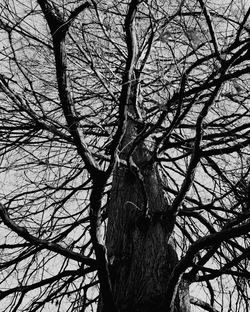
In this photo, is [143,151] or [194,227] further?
[194,227]

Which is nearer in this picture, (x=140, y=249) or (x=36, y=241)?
(x=36, y=241)

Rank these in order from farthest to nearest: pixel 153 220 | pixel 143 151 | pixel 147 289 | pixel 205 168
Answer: pixel 205 168 < pixel 143 151 < pixel 153 220 < pixel 147 289

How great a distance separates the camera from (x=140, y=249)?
8.18 ft

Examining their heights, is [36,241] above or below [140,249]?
below

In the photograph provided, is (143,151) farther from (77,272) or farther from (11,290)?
(11,290)

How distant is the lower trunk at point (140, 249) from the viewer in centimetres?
223

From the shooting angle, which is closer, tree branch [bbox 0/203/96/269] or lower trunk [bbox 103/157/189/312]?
tree branch [bbox 0/203/96/269]

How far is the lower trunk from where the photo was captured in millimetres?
2230

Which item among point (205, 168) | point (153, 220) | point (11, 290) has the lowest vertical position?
point (11, 290)

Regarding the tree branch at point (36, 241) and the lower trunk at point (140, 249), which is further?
the lower trunk at point (140, 249)

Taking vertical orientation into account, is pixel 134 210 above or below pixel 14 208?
below

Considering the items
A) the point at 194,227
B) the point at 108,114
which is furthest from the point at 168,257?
the point at 108,114

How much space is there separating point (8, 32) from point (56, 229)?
195 cm

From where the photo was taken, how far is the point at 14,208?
3484 millimetres
